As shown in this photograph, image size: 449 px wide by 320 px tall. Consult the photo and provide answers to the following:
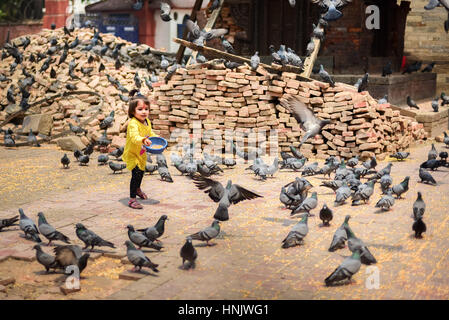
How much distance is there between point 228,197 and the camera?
7516 millimetres

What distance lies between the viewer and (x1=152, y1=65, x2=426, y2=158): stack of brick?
12.2m

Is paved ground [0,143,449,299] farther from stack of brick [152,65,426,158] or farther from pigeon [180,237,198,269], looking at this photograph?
stack of brick [152,65,426,158]

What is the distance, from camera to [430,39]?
20.4 m

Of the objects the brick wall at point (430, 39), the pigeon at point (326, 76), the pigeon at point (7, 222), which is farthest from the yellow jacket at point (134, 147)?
the brick wall at point (430, 39)

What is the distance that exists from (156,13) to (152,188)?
22868mm

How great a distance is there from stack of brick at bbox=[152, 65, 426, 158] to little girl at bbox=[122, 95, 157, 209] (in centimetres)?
447

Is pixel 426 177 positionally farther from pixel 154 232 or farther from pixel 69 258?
pixel 69 258

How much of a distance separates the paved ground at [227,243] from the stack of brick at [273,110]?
5.55 ft

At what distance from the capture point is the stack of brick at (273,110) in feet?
40.2

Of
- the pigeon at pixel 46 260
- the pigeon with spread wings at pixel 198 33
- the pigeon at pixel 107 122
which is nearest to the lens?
the pigeon at pixel 46 260

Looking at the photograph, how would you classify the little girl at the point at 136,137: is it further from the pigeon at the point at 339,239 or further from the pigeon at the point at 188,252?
the pigeon at the point at 339,239

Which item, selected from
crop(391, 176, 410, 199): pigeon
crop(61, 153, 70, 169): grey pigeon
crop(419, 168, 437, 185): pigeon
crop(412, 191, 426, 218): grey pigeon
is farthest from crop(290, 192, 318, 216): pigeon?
crop(61, 153, 70, 169): grey pigeon

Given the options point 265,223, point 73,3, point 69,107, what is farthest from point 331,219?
point 73,3

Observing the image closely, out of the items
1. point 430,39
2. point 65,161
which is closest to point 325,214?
point 65,161
